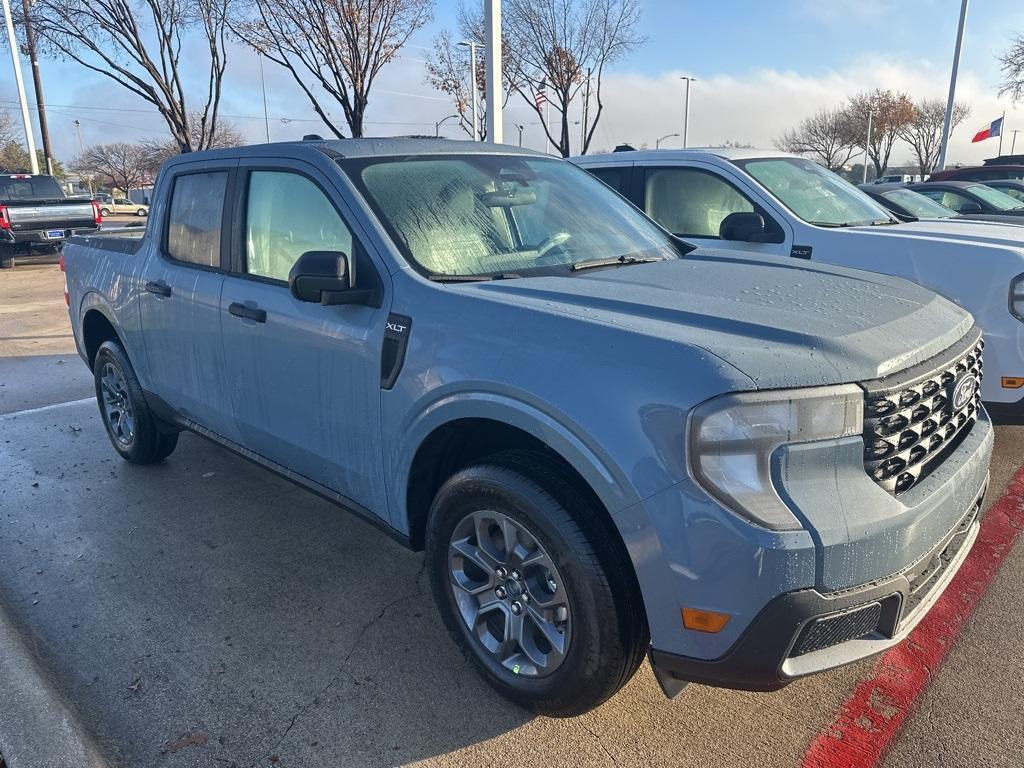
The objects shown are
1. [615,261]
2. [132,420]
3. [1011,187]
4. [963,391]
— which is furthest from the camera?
[1011,187]

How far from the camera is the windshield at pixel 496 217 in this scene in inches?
117

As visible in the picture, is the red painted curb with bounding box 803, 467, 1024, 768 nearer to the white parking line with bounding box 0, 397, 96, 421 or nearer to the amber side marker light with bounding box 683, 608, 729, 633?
the amber side marker light with bounding box 683, 608, 729, 633

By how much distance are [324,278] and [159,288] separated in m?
1.80

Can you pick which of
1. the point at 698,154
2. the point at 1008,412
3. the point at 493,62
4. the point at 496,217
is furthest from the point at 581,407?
the point at 493,62

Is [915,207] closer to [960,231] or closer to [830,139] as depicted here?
[960,231]

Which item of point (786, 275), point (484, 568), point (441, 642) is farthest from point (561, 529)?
point (786, 275)

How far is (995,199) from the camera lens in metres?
10.7

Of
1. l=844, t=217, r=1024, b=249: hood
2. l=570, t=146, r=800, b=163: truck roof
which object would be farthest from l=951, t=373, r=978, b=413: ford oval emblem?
l=570, t=146, r=800, b=163: truck roof

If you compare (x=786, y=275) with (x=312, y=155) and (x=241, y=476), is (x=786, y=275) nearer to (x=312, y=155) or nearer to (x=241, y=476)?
(x=312, y=155)

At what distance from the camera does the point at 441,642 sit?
3012 mm

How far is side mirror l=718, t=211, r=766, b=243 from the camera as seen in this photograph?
17.3 ft

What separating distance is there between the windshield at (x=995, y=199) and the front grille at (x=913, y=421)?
9558mm

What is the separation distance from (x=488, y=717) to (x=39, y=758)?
54.9 inches

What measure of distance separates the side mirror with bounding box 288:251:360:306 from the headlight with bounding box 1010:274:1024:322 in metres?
3.70
